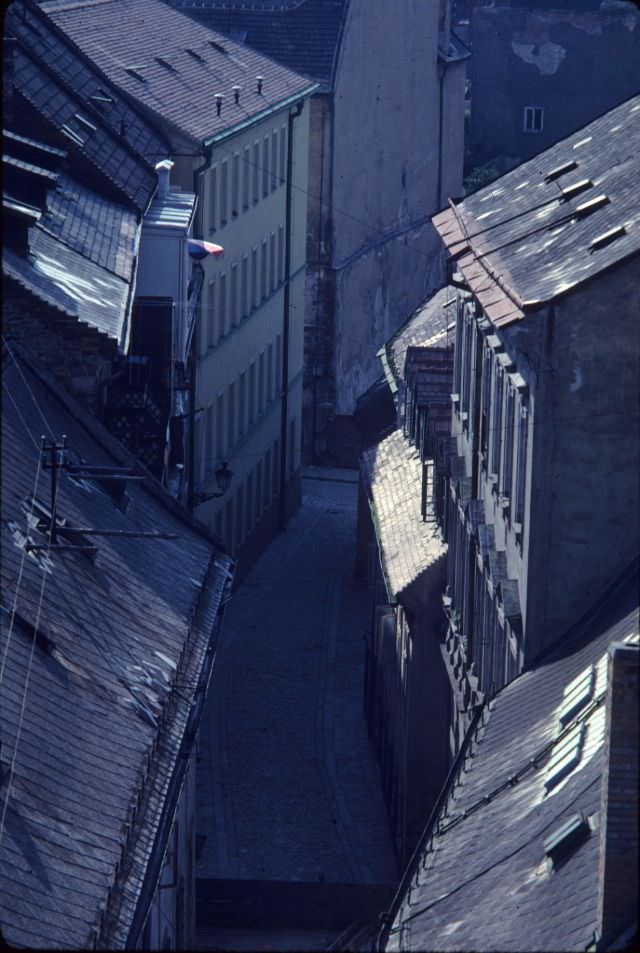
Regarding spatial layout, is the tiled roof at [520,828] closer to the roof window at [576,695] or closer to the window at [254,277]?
the roof window at [576,695]

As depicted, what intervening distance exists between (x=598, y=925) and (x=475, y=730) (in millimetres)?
8378

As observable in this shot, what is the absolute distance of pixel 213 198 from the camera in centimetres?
4306

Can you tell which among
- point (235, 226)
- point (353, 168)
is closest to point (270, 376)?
point (235, 226)

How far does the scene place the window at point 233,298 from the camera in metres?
45.6

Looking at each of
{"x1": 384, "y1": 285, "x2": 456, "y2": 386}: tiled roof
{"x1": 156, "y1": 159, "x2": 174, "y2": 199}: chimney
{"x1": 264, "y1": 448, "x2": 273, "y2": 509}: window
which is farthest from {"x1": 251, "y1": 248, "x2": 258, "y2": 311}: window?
{"x1": 156, "y1": 159, "x2": 174, "y2": 199}: chimney

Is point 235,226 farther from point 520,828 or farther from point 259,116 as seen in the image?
point 520,828

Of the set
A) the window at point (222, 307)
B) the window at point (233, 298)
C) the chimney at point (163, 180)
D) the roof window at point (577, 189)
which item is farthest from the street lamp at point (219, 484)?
the roof window at point (577, 189)

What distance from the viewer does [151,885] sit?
59.9 ft

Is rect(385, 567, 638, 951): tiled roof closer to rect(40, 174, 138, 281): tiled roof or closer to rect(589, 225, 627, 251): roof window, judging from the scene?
rect(589, 225, 627, 251): roof window

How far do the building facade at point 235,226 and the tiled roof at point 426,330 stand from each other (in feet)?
11.7

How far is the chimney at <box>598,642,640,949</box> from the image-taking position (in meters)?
14.3

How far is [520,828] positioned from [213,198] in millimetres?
25754

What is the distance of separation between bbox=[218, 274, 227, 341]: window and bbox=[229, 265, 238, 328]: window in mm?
569

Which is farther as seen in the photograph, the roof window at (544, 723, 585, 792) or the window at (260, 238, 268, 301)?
the window at (260, 238, 268, 301)
